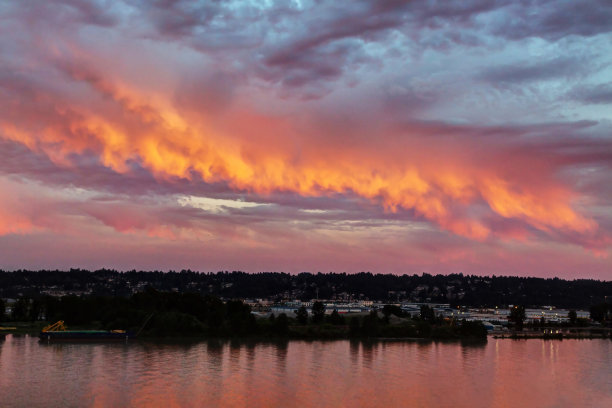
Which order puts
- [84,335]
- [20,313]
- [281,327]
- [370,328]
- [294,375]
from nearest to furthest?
[294,375], [84,335], [281,327], [370,328], [20,313]

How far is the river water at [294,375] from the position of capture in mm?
72938

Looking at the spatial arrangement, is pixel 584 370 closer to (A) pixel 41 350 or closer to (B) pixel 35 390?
(B) pixel 35 390

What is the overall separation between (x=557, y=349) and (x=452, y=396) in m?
75.2

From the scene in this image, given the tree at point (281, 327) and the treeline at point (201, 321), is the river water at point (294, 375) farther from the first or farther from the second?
the treeline at point (201, 321)

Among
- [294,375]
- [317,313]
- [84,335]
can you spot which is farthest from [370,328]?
[294,375]

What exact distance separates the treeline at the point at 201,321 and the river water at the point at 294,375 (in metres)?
12.0

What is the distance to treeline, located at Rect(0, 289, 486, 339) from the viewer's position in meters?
145

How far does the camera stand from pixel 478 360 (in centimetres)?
11569

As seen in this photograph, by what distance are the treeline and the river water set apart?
12.0m

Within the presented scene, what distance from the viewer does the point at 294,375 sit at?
297 feet

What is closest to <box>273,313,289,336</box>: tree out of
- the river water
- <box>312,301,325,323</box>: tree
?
the river water

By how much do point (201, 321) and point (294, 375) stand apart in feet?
215

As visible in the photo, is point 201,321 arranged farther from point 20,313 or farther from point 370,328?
point 20,313

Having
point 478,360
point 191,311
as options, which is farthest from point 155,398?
point 191,311
